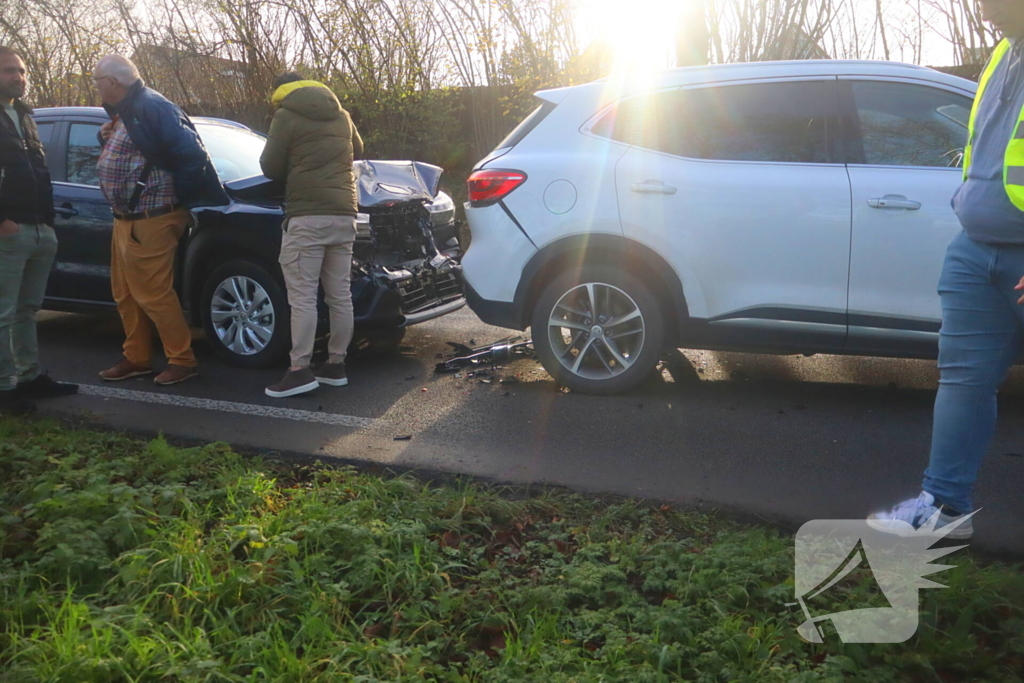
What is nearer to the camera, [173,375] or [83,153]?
[173,375]

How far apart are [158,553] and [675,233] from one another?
319 cm

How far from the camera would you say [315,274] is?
5566 millimetres

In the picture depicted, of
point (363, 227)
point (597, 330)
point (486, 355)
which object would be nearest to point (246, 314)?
point (363, 227)

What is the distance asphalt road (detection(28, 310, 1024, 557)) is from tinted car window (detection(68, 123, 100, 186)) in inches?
48.7

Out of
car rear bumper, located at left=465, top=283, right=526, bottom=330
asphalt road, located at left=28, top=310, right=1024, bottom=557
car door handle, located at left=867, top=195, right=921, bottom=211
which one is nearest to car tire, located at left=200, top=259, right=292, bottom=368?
asphalt road, located at left=28, top=310, right=1024, bottom=557

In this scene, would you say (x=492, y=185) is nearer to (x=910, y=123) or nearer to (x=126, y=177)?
(x=126, y=177)

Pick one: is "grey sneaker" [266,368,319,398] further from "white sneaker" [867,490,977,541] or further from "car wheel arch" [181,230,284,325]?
"white sneaker" [867,490,977,541]

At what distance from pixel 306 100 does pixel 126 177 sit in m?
1.19

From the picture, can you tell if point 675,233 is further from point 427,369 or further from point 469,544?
point 469,544

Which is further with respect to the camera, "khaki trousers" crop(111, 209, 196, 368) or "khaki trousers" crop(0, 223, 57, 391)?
"khaki trousers" crop(111, 209, 196, 368)

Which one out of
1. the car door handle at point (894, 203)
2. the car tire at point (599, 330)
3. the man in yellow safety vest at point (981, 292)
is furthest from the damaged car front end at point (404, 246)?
the man in yellow safety vest at point (981, 292)

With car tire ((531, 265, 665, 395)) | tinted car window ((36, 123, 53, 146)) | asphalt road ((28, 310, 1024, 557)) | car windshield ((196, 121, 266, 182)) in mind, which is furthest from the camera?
tinted car window ((36, 123, 53, 146))

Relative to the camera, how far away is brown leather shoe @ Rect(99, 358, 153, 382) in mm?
5945

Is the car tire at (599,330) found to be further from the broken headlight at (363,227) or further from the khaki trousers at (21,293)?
the khaki trousers at (21,293)
